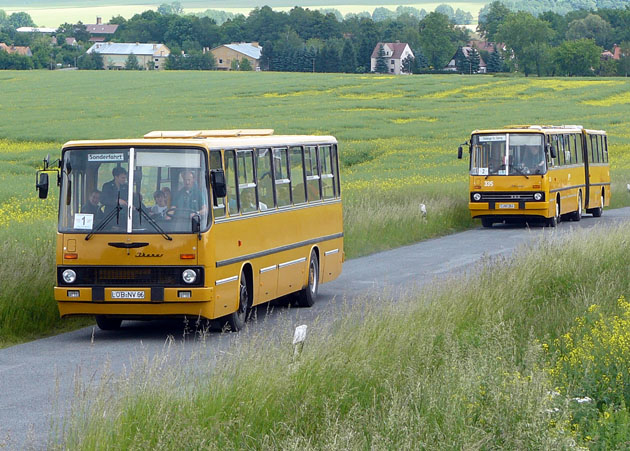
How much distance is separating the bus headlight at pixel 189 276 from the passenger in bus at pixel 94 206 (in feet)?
3.72

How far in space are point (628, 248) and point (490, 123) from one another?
159ft

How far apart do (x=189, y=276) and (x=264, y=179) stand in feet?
9.22

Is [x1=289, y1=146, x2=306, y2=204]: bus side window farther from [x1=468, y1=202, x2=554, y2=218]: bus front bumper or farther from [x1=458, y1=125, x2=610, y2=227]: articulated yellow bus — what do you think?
[x1=468, y1=202, x2=554, y2=218]: bus front bumper

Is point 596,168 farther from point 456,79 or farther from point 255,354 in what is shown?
point 456,79

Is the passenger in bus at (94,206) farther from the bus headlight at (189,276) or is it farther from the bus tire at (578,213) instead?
the bus tire at (578,213)

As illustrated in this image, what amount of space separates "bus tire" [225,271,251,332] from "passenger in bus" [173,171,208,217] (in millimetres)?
1156

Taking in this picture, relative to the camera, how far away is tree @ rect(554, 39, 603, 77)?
14825cm

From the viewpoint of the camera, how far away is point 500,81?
104 m

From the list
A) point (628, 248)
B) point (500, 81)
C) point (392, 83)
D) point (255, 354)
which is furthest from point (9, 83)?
point (255, 354)

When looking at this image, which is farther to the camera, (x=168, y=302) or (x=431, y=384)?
(x=168, y=302)

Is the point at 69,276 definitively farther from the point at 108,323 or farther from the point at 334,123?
the point at 334,123

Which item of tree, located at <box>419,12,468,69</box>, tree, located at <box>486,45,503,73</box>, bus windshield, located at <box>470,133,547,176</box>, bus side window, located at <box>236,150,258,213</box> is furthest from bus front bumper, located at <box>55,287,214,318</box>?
tree, located at <box>419,12,468,69</box>

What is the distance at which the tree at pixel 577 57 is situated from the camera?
148250mm

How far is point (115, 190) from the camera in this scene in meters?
13.8
